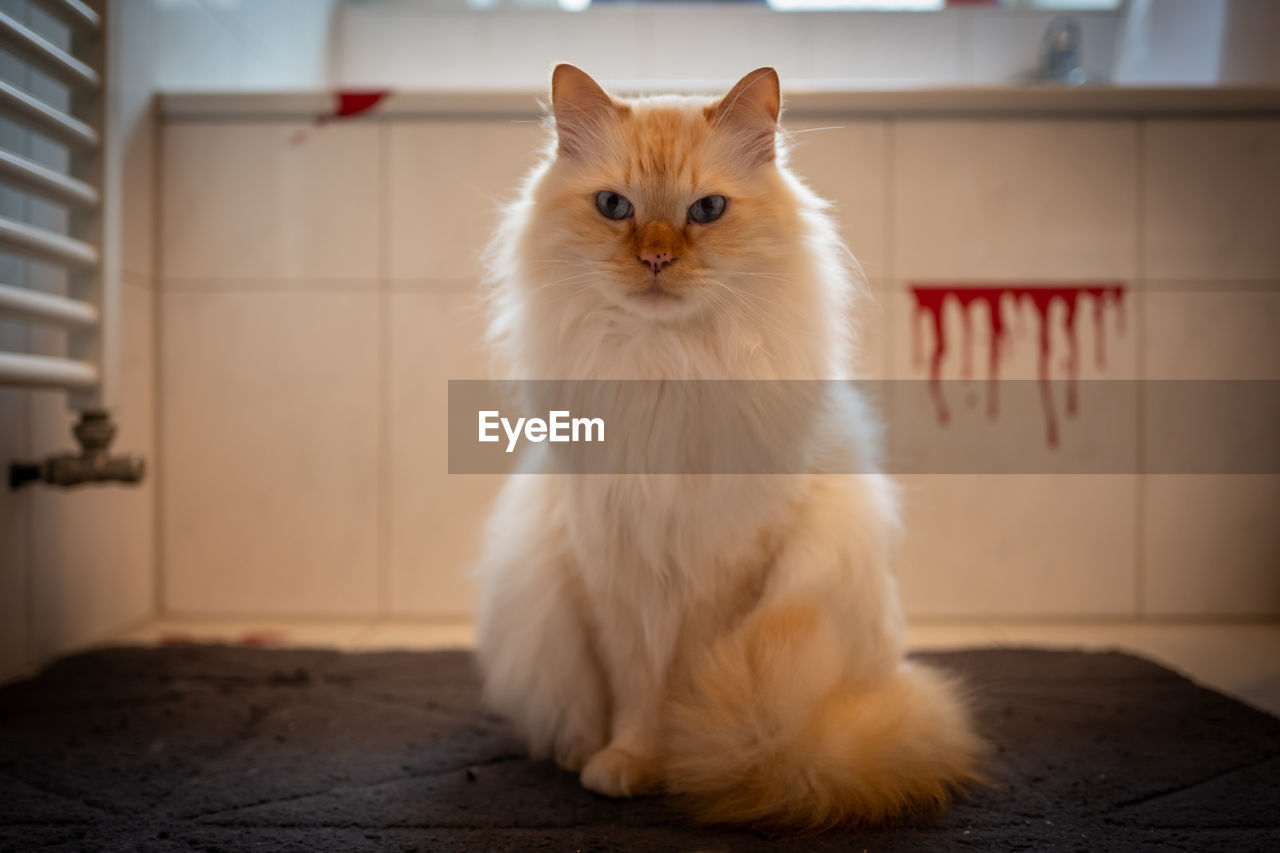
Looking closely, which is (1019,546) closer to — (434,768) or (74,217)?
(434,768)

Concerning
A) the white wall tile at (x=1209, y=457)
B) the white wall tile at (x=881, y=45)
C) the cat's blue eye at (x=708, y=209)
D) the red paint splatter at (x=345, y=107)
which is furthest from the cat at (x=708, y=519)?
the white wall tile at (x=881, y=45)

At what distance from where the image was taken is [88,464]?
4.66 ft

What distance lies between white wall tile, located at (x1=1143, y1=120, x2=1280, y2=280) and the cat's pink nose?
1.41 metres

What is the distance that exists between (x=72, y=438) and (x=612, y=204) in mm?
1216

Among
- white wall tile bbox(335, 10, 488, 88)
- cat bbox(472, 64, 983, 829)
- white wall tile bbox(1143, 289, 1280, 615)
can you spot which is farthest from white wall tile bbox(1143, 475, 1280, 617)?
white wall tile bbox(335, 10, 488, 88)

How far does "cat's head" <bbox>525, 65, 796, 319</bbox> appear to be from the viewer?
94cm

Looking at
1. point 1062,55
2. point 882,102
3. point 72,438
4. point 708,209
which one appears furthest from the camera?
point 1062,55

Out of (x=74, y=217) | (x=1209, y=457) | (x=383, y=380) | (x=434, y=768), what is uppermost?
(x=74, y=217)

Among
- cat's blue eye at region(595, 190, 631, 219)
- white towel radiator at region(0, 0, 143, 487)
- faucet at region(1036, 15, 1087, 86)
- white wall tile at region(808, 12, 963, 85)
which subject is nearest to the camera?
cat's blue eye at region(595, 190, 631, 219)

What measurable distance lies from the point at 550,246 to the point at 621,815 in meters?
0.64

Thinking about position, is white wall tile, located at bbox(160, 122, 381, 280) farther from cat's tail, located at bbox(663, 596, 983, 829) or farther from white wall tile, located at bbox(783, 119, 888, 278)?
cat's tail, located at bbox(663, 596, 983, 829)

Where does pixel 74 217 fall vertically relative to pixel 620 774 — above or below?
above

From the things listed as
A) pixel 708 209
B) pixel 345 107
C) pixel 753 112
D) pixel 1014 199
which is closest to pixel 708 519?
pixel 708 209

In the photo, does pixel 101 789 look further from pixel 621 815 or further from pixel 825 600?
pixel 825 600
